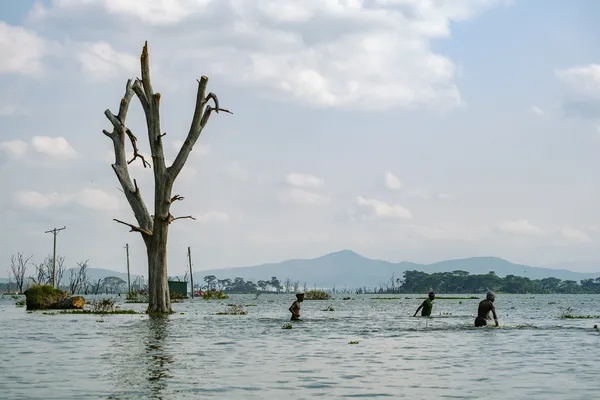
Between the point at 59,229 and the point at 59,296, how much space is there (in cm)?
4655

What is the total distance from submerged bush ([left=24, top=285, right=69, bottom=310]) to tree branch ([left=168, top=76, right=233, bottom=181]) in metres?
20.1

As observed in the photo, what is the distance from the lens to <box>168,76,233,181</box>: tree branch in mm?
47719

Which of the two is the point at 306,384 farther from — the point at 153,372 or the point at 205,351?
the point at 205,351

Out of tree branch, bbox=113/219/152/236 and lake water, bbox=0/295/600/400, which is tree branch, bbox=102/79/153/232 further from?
lake water, bbox=0/295/600/400

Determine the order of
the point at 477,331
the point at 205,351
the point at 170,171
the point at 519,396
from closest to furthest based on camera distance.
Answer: the point at 519,396 < the point at 205,351 < the point at 477,331 < the point at 170,171

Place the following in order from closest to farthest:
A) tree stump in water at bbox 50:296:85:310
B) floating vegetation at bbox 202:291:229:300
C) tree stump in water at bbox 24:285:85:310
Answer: tree stump in water at bbox 50:296:85:310 < tree stump in water at bbox 24:285:85:310 < floating vegetation at bbox 202:291:229:300

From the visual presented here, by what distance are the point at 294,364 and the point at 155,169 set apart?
89.6 ft

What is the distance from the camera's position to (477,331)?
35812 millimetres

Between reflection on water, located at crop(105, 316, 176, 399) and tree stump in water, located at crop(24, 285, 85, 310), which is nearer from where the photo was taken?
reflection on water, located at crop(105, 316, 176, 399)

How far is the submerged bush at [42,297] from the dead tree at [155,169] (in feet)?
54.6

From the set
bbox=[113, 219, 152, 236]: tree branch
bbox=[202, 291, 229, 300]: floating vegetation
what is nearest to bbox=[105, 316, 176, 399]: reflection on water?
bbox=[113, 219, 152, 236]: tree branch

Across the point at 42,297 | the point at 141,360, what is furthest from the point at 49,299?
the point at 141,360

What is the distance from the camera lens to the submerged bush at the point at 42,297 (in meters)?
63.0

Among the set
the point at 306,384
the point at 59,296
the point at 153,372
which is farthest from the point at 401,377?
the point at 59,296
